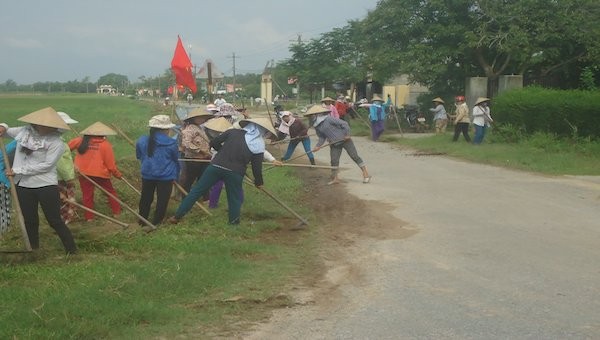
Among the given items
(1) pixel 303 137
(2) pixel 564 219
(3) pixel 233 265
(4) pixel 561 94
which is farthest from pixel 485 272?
(4) pixel 561 94

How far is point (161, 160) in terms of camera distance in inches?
301

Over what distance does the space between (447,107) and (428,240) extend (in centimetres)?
1745

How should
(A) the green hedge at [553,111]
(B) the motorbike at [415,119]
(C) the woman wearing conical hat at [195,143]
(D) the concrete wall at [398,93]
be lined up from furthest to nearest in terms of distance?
(D) the concrete wall at [398,93] < (B) the motorbike at [415,119] < (A) the green hedge at [553,111] < (C) the woman wearing conical hat at [195,143]

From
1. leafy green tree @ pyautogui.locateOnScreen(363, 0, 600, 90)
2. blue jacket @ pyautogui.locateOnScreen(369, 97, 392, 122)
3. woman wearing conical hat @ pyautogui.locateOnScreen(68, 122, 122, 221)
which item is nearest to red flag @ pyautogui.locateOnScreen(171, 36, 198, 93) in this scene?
woman wearing conical hat @ pyautogui.locateOnScreen(68, 122, 122, 221)

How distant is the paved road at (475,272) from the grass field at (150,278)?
0.54 meters

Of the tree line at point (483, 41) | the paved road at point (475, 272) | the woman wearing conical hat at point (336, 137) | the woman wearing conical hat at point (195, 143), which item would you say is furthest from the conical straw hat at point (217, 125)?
the tree line at point (483, 41)

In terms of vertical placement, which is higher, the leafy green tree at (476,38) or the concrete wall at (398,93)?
the leafy green tree at (476,38)

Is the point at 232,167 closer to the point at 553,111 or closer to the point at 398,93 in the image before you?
the point at 553,111

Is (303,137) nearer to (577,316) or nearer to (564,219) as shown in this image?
(564,219)

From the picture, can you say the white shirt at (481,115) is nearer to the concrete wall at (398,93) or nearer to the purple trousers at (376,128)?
the purple trousers at (376,128)

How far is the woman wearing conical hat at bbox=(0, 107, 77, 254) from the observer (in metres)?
6.04

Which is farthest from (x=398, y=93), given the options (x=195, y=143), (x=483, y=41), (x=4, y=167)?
(x=4, y=167)

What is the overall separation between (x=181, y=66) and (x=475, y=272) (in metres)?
9.54

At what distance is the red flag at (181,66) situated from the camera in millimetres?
13820
